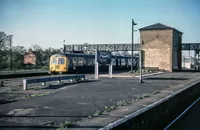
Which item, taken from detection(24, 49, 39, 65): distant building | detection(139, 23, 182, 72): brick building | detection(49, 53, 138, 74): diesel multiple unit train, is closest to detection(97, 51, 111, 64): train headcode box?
detection(49, 53, 138, 74): diesel multiple unit train

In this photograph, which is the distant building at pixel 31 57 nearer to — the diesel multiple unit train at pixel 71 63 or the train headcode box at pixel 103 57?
the diesel multiple unit train at pixel 71 63

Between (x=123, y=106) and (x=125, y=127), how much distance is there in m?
4.37

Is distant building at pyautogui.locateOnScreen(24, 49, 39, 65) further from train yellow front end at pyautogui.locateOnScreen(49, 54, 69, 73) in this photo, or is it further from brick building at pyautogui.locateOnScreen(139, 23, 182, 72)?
train yellow front end at pyautogui.locateOnScreen(49, 54, 69, 73)

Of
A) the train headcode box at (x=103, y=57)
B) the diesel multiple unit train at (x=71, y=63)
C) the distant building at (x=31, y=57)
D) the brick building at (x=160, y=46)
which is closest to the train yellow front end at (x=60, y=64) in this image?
the diesel multiple unit train at (x=71, y=63)

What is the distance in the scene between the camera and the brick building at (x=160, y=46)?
5494cm

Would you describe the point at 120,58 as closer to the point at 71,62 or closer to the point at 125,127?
the point at 71,62

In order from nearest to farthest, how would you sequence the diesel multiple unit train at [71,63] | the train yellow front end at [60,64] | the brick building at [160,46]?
the train yellow front end at [60,64] < the diesel multiple unit train at [71,63] < the brick building at [160,46]

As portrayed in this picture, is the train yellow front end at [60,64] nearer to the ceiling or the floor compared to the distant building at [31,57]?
nearer to the floor

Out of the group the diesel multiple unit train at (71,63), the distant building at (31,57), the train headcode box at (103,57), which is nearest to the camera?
the train headcode box at (103,57)

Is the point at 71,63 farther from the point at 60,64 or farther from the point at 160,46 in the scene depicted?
the point at 160,46

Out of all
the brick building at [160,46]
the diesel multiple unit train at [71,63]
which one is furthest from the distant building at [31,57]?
the diesel multiple unit train at [71,63]

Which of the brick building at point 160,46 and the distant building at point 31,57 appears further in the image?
the distant building at point 31,57

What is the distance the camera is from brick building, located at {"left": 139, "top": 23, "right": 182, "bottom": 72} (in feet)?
180

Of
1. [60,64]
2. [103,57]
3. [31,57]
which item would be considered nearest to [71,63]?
[60,64]
